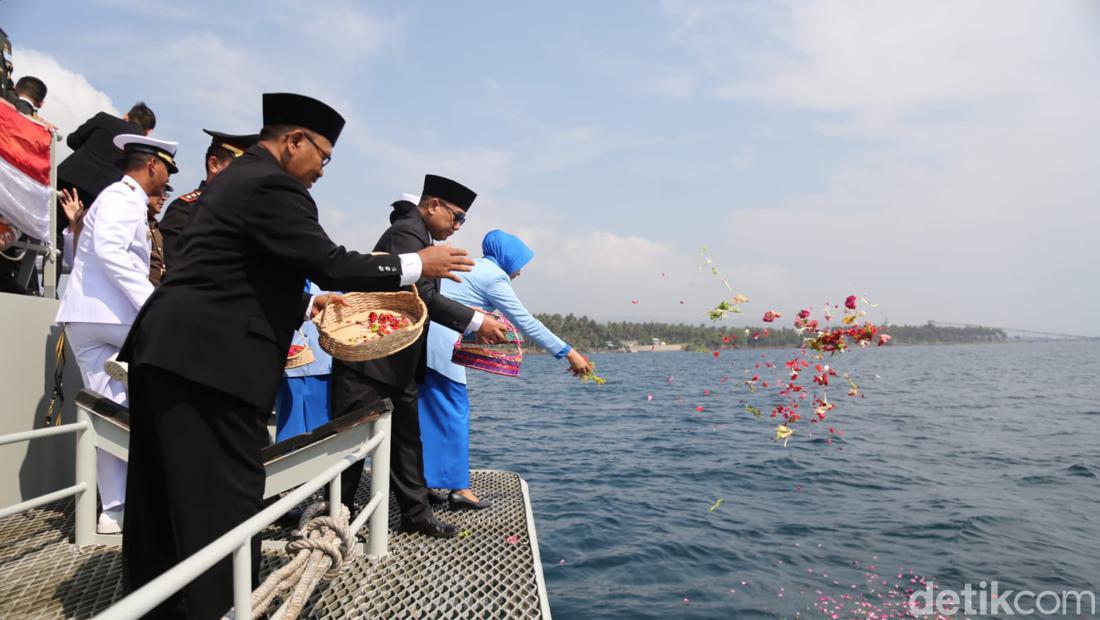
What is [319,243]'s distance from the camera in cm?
231

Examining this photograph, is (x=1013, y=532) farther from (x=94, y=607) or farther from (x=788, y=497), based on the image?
(x=94, y=607)

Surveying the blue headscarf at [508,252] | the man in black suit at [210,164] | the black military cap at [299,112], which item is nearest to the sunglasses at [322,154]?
the black military cap at [299,112]

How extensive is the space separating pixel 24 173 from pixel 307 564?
13.1 feet

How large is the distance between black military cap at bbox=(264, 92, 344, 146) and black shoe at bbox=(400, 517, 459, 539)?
8.89 feet

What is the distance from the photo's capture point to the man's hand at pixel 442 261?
2.73 m

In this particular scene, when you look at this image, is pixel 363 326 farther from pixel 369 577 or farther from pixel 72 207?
pixel 72 207

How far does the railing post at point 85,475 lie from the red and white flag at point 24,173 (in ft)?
6.52

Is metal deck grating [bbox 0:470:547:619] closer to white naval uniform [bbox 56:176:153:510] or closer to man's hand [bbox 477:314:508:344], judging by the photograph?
white naval uniform [bbox 56:176:153:510]

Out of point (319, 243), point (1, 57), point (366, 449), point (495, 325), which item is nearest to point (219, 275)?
point (319, 243)

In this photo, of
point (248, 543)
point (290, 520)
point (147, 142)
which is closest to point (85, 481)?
point (290, 520)

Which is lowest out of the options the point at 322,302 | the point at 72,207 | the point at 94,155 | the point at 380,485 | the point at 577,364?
the point at 380,485

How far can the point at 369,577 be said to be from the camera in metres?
3.45

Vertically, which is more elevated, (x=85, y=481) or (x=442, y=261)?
(x=442, y=261)

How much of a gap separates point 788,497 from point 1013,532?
2.94 metres
